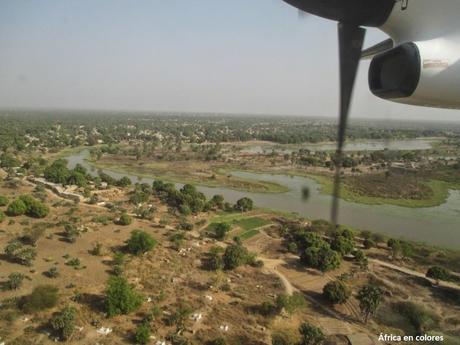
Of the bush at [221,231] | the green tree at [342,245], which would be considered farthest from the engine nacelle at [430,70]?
the bush at [221,231]

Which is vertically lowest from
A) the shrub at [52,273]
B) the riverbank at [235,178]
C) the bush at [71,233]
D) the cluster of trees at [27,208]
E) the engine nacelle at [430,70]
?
the riverbank at [235,178]

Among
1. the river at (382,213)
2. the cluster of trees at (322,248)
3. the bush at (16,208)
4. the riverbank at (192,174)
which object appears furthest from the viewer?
the riverbank at (192,174)

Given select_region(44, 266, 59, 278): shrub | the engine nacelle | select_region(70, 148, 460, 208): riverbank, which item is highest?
the engine nacelle

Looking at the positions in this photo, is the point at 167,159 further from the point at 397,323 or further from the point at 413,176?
the point at 397,323

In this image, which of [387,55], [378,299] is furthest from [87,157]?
[387,55]

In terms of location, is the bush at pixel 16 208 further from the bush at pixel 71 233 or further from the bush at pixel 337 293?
the bush at pixel 337 293

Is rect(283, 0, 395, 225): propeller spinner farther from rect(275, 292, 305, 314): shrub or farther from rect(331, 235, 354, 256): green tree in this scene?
rect(331, 235, 354, 256): green tree

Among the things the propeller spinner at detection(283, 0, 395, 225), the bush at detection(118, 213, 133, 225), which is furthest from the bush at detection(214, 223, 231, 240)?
the propeller spinner at detection(283, 0, 395, 225)
